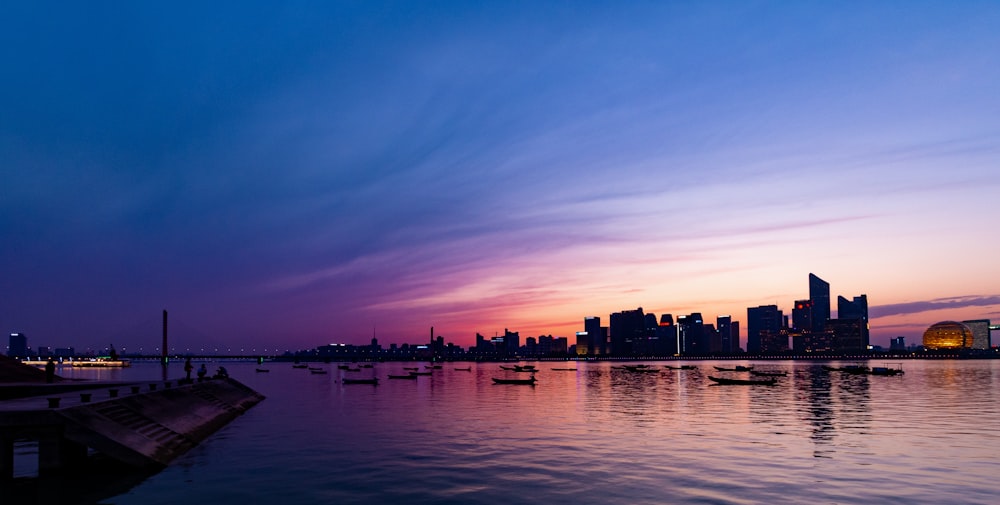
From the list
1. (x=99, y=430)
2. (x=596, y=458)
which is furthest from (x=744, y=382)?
(x=99, y=430)

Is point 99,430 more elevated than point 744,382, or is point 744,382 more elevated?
point 99,430

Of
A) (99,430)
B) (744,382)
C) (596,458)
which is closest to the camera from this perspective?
(99,430)

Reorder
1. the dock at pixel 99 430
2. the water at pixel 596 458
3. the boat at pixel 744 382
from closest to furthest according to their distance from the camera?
the water at pixel 596 458
the dock at pixel 99 430
the boat at pixel 744 382

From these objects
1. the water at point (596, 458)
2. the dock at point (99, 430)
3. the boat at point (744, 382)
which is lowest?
the boat at point (744, 382)

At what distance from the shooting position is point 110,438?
117 feet

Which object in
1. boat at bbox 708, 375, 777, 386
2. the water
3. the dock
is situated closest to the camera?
the water

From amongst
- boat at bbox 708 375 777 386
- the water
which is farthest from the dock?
boat at bbox 708 375 777 386

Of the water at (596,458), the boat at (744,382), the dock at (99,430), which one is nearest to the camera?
the water at (596,458)

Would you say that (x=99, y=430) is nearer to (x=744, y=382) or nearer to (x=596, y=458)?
(x=596, y=458)

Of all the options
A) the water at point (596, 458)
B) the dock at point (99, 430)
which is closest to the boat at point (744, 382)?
the water at point (596, 458)

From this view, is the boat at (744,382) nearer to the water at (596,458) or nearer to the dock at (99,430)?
the water at (596,458)

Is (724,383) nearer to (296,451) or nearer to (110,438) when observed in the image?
(296,451)

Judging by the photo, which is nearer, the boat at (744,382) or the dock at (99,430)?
the dock at (99,430)

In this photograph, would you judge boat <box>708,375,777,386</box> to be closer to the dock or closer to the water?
the water
